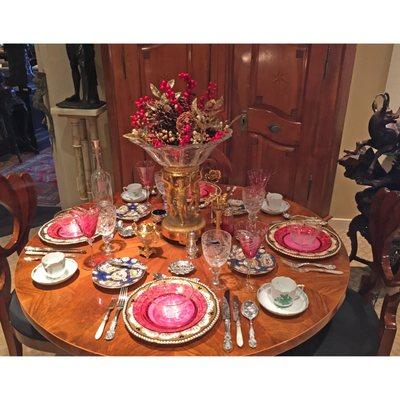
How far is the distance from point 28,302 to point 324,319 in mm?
838

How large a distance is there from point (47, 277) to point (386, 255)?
1187mm

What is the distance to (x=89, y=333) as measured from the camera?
1039 mm

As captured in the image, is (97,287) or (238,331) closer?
(238,331)

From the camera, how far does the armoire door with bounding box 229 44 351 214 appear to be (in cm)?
222

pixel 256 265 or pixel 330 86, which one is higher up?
pixel 330 86

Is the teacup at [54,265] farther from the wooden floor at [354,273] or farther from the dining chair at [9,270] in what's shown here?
the wooden floor at [354,273]

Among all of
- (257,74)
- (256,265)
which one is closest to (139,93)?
(257,74)

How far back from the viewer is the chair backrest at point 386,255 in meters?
1.38

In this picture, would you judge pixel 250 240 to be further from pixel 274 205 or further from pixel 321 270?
pixel 274 205

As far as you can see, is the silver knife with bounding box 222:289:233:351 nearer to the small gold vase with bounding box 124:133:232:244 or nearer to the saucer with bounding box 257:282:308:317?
the saucer with bounding box 257:282:308:317

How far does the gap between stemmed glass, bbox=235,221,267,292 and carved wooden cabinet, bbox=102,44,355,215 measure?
3.70 feet

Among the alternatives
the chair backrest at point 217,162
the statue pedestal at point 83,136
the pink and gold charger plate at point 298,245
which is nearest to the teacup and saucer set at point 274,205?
the pink and gold charger plate at point 298,245
